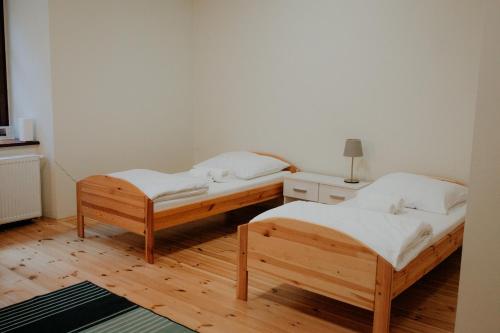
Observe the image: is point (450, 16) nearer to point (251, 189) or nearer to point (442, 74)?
point (442, 74)

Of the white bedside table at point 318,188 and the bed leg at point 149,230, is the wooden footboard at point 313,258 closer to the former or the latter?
the bed leg at point 149,230

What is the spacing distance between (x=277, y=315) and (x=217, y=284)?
0.54m

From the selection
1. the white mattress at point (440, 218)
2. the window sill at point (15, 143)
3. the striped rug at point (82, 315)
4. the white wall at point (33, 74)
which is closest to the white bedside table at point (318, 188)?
the white mattress at point (440, 218)

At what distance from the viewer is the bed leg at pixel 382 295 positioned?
2223 mm

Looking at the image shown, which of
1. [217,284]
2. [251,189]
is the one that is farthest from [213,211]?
[217,284]

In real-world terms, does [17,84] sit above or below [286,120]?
above

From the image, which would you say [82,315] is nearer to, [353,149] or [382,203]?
[382,203]

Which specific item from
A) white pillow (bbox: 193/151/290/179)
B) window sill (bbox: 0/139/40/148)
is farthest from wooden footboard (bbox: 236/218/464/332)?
window sill (bbox: 0/139/40/148)

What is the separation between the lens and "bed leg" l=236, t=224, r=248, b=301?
2.78 meters

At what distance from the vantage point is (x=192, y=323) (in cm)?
251

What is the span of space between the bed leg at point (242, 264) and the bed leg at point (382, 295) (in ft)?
2.68

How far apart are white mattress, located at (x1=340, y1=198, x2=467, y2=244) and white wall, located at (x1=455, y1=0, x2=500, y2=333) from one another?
1.39 metres

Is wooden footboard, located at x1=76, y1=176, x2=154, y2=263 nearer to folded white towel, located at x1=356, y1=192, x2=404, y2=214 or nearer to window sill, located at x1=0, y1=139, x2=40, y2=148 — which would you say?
window sill, located at x1=0, y1=139, x2=40, y2=148

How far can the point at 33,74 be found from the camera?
14.1 ft
